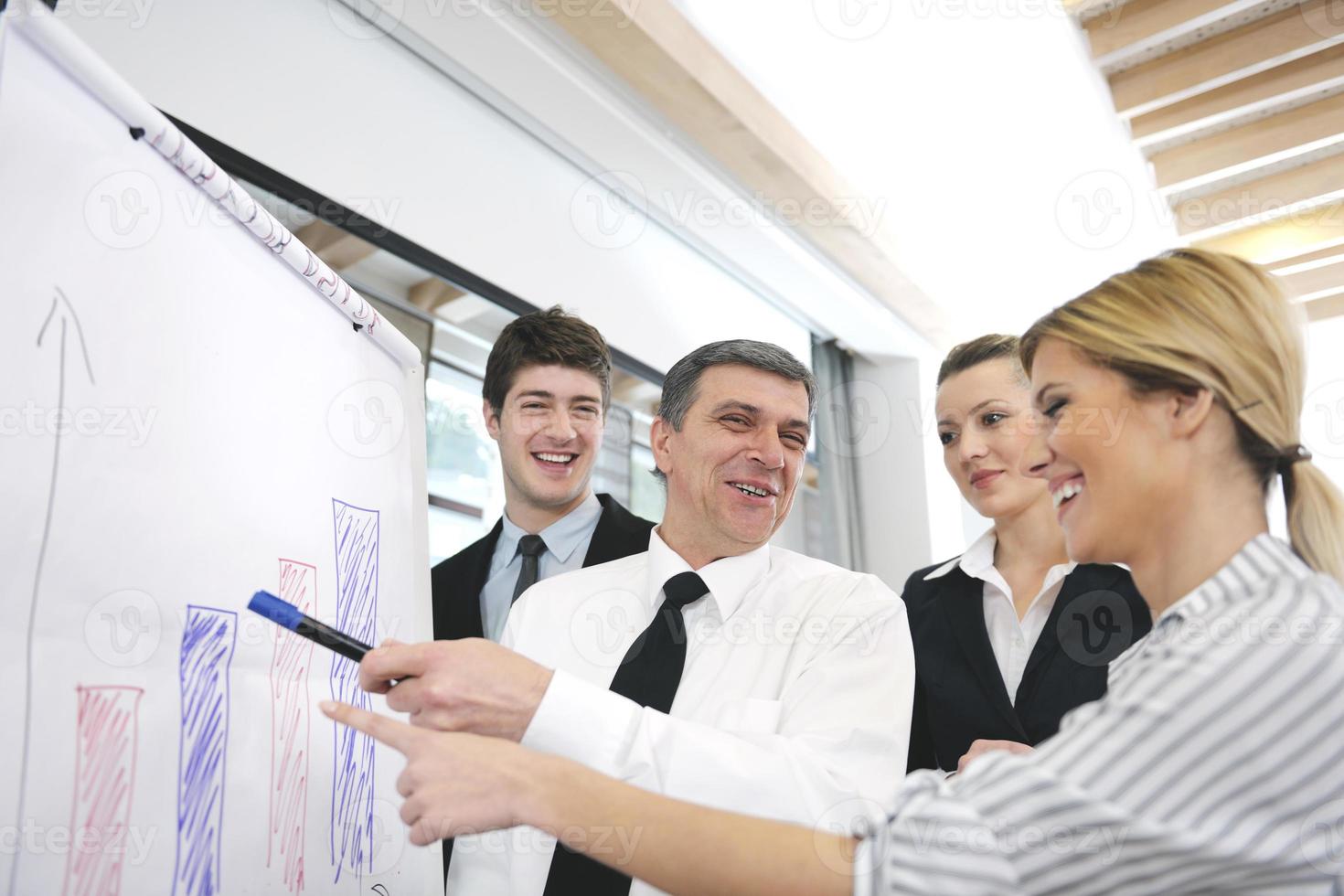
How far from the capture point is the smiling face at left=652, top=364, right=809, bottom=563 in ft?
5.34

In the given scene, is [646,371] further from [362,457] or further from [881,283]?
[362,457]

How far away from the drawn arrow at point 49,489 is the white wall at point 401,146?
Answer: 1.38m

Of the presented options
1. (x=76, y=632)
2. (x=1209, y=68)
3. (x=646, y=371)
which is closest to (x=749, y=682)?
(x=76, y=632)

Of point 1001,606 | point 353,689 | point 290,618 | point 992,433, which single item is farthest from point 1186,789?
point 992,433

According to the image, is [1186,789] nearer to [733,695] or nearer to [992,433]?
[733,695]

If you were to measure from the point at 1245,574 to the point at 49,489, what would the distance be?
1.06 meters

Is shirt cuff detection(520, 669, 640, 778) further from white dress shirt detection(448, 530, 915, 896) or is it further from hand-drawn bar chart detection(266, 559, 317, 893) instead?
hand-drawn bar chart detection(266, 559, 317, 893)

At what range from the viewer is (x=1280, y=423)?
93 cm

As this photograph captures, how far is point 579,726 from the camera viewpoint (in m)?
1.04

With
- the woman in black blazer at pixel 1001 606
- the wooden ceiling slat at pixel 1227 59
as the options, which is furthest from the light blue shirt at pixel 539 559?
the wooden ceiling slat at pixel 1227 59

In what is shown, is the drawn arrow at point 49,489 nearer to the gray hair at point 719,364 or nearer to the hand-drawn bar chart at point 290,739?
the hand-drawn bar chart at point 290,739

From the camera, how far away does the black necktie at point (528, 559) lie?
6.70 ft

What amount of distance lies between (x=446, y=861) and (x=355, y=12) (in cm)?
218

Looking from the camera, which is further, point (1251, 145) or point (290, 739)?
point (1251, 145)
